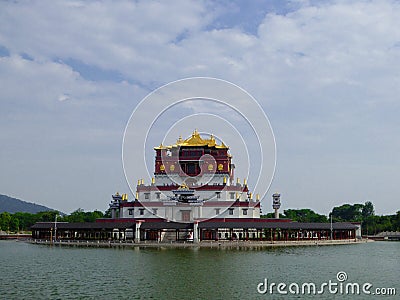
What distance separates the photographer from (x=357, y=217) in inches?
4473

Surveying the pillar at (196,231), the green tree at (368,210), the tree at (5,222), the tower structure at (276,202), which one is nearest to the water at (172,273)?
the pillar at (196,231)

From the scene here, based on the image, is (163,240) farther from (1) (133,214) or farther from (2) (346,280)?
(2) (346,280)

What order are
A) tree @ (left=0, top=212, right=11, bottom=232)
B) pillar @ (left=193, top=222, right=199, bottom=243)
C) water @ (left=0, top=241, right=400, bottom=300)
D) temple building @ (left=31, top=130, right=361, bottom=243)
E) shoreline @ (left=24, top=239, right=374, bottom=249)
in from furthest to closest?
tree @ (left=0, top=212, right=11, bottom=232) < temple building @ (left=31, top=130, right=361, bottom=243) < pillar @ (left=193, top=222, right=199, bottom=243) < shoreline @ (left=24, top=239, right=374, bottom=249) < water @ (left=0, top=241, right=400, bottom=300)

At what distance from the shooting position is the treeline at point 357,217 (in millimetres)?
86256

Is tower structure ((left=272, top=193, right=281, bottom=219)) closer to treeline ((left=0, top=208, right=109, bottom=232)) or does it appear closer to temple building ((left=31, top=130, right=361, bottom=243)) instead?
temple building ((left=31, top=130, right=361, bottom=243))

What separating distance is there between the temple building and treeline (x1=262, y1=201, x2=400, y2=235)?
83.3 feet

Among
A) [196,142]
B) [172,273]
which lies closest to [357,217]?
[196,142]

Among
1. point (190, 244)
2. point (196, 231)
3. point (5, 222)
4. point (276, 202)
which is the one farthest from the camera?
point (5, 222)

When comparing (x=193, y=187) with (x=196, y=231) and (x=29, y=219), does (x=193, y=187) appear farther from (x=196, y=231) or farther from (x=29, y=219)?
(x=29, y=219)

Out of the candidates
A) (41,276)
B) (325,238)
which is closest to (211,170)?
(325,238)

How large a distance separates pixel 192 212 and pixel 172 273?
30.2 metres

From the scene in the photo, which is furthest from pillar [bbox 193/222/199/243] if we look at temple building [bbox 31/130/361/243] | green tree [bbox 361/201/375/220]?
green tree [bbox 361/201/375/220]

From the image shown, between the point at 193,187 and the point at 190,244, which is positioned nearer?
the point at 190,244

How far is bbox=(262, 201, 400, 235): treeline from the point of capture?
86.3 m
